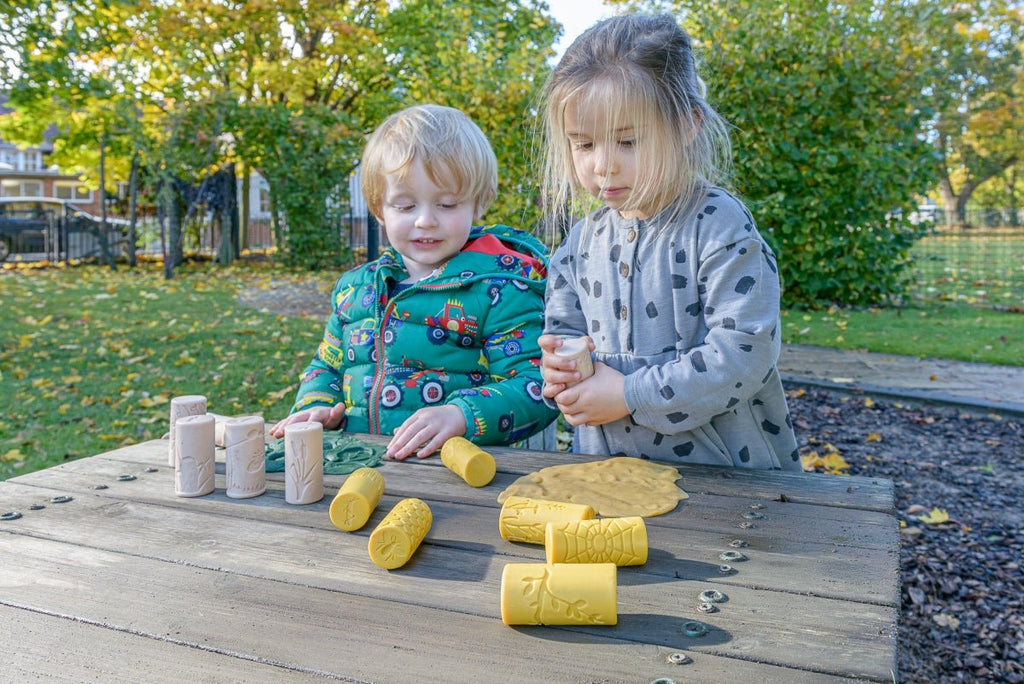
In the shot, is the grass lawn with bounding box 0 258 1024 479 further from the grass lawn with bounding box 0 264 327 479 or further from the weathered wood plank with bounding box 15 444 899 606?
the weathered wood plank with bounding box 15 444 899 606

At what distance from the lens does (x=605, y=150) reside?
189cm

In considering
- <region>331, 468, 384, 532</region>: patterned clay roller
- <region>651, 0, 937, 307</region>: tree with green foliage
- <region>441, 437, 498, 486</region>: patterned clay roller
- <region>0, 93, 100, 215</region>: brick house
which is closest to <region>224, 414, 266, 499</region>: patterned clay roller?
<region>331, 468, 384, 532</region>: patterned clay roller

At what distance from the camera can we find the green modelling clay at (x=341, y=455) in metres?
1.91

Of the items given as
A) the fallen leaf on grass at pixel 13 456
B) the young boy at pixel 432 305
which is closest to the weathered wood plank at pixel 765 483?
the young boy at pixel 432 305

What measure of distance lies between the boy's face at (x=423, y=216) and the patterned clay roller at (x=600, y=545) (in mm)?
1247

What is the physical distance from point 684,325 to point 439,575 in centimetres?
93

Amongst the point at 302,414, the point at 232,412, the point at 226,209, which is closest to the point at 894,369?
the point at 232,412

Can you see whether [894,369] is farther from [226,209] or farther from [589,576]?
[226,209]

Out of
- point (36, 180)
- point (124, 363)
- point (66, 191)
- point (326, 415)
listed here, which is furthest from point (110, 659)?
point (66, 191)

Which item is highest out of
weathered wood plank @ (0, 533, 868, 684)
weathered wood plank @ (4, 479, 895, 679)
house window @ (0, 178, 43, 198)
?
house window @ (0, 178, 43, 198)

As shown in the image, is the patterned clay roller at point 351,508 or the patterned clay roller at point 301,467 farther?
the patterned clay roller at point 301,467

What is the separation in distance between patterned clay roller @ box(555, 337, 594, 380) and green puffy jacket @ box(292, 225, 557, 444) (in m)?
0.47

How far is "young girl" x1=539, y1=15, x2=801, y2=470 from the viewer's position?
71.8 inches

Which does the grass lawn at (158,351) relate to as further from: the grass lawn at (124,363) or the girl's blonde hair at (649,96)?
the girl's blonde hair at (649,96)
